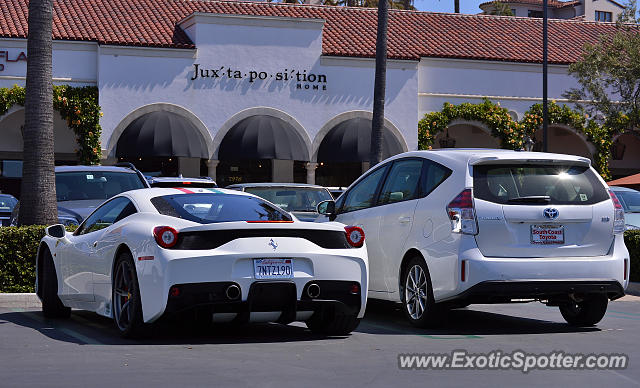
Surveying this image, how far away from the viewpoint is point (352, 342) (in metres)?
9.50

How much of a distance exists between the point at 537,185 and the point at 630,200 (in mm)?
12850

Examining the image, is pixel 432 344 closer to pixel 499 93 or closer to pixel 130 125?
pixel 130 125

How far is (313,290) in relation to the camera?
363 inches

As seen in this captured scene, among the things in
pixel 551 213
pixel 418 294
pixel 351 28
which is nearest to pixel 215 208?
pixel 418 294

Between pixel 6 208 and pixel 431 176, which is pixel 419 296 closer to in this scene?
pixel 431 176

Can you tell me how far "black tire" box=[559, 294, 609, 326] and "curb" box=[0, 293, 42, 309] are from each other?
6334 millimetres

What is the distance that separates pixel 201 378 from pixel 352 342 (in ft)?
8.40

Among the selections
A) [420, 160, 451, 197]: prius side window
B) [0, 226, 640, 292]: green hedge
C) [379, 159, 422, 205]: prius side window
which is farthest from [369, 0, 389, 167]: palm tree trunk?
[420, 160, 451, 197]: prius side window

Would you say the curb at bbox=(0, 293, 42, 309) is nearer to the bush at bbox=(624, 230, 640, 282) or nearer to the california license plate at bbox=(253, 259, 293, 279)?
the california license plate at bbox=(253, 259, 293, 279)

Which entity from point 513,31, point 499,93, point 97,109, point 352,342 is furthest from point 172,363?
point 513,31

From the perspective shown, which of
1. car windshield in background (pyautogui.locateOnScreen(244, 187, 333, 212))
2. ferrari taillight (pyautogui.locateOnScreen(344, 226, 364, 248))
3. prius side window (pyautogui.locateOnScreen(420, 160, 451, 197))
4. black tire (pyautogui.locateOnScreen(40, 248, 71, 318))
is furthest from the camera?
car windshield in background (pyautogui.locateOnScreen(244, 187, 333, 212))

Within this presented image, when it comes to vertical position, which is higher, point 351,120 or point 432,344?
point 351,120

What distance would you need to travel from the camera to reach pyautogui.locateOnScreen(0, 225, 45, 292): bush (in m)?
13.5

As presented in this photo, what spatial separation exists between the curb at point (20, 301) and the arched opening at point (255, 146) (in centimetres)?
2584
